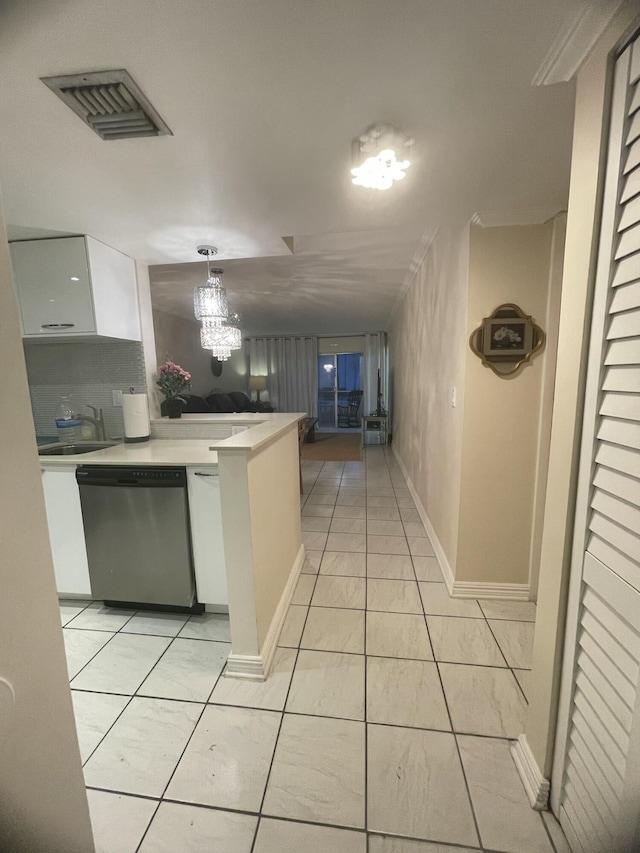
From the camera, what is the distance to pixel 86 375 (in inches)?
102

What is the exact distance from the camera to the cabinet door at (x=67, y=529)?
1863 mm

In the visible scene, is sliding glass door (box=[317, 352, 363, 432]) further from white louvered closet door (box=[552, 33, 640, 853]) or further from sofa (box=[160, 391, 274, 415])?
white louvered closet door (box=[552, 33, 640, 853])

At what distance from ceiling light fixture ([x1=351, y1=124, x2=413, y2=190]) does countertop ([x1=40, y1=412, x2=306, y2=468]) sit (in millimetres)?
1155

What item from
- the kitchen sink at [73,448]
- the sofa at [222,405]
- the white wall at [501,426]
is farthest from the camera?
the sofa at [222,405]

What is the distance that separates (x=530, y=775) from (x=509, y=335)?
1.78 metres

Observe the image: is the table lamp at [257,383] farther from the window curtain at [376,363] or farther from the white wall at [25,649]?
the white wall at [25,649]

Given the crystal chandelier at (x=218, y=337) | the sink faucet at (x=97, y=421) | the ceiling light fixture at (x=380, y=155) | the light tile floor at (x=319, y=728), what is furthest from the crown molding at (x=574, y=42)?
the sink faucet at (x=97, y=421)

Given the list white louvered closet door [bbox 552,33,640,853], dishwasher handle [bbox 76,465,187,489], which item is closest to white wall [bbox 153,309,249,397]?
dishwasher handle [bbox 76,465,187,489]

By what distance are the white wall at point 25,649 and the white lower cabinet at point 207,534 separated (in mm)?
1089

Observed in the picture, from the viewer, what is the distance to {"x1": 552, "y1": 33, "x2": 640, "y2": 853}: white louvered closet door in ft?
2.44

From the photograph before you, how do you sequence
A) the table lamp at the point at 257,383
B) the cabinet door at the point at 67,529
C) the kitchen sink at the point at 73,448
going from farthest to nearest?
the table lamp at the point at 257,383 < the kitchen sink at the point at 73,448 < the cabinet door at the point at 67,529

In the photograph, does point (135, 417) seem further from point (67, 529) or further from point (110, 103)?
point (110, 103)

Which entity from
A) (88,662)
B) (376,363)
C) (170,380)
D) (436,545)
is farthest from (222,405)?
(88,662)

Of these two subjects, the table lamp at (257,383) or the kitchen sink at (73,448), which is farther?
the table lamp at (257,383)
